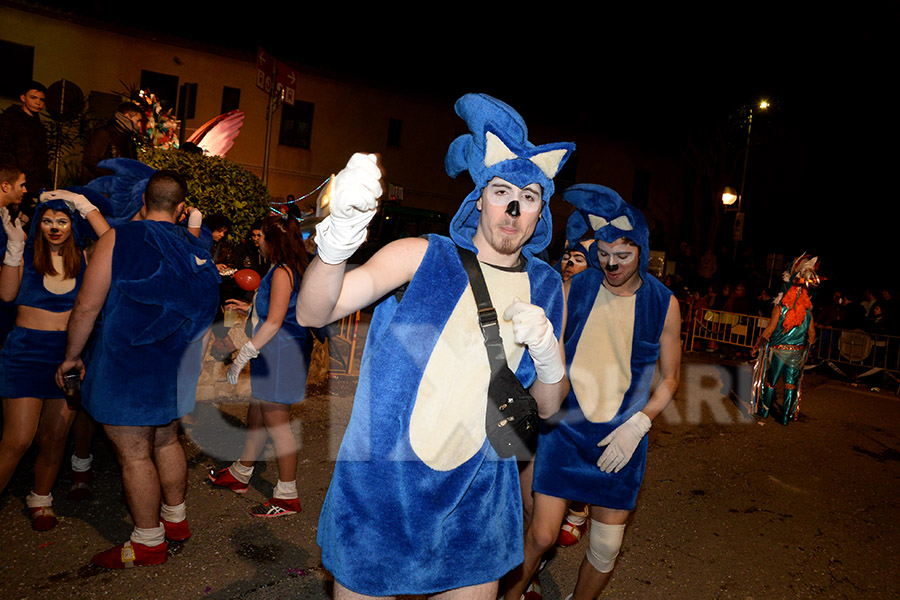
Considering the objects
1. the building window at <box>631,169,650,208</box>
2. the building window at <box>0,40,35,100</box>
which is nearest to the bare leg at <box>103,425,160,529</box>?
the building window at <box>0,40,35,100</box>

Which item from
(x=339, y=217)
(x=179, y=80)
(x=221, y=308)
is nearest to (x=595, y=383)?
(x=339, y=217)

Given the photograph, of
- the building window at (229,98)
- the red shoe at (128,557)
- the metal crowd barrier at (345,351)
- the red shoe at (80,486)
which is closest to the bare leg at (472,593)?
the red shoe at (128,557)

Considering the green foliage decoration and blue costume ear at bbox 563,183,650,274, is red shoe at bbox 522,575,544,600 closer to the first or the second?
blue costume ear at bbox 563,183,650,274

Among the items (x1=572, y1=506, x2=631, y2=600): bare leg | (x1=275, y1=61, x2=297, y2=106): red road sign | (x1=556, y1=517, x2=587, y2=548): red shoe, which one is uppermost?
(x1=275, y1=61, x2=297, y2=106): red road sign

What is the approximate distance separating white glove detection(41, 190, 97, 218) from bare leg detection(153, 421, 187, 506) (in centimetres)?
152

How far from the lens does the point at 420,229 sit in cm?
1598

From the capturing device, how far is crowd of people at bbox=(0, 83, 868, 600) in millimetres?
2041

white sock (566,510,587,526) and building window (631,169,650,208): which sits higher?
building window (631,169,650,208)

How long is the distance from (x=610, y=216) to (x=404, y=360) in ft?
5.70

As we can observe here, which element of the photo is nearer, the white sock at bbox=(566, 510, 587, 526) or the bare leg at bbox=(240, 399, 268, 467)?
the bare leg at bbox=(240, 399, 268, 467)

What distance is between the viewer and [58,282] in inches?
150

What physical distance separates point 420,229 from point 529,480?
41.5ft

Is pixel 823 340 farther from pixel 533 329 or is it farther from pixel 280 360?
pixel 533 329

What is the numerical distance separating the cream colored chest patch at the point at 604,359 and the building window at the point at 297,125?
20.6m
